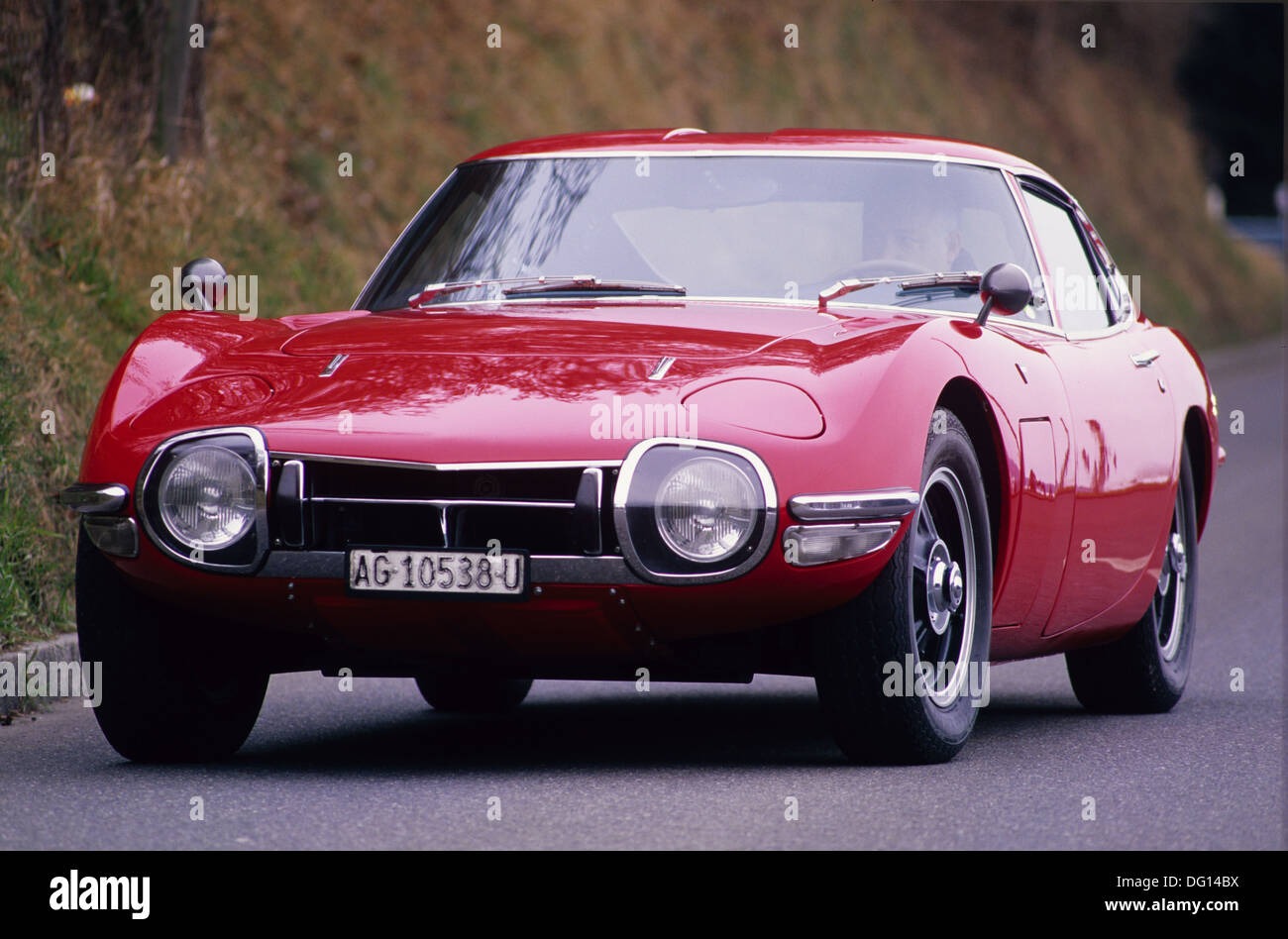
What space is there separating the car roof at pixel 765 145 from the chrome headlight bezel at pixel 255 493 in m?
1.89

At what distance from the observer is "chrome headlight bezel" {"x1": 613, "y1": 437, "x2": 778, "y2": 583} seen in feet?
16.1

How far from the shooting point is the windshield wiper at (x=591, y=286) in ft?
20.0

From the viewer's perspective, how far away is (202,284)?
6.39 meters

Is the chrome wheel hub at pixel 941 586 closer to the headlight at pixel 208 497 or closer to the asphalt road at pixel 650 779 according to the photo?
the asphalt road at pixel 650 779

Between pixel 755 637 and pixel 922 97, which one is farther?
pixel 922 97

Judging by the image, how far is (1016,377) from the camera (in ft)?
19.6

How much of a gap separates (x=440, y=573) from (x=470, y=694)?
219cm

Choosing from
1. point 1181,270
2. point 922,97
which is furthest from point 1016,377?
point 1181,270

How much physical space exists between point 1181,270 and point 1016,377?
1446 inches

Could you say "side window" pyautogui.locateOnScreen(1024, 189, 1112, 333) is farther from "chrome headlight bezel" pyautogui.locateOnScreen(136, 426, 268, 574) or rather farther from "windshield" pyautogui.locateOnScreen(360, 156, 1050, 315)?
"chrome headlight bezel" pyautogui.locateOnScreen(136, 426, 268, 574)

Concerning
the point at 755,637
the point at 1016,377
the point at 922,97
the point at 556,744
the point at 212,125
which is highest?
the point at 922,97

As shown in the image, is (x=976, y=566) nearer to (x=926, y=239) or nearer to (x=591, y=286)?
(x=926, y=239)

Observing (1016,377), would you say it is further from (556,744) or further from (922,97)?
(922,97)

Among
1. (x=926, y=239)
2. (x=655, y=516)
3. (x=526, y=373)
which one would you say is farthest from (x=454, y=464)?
(x=926, y=239)
